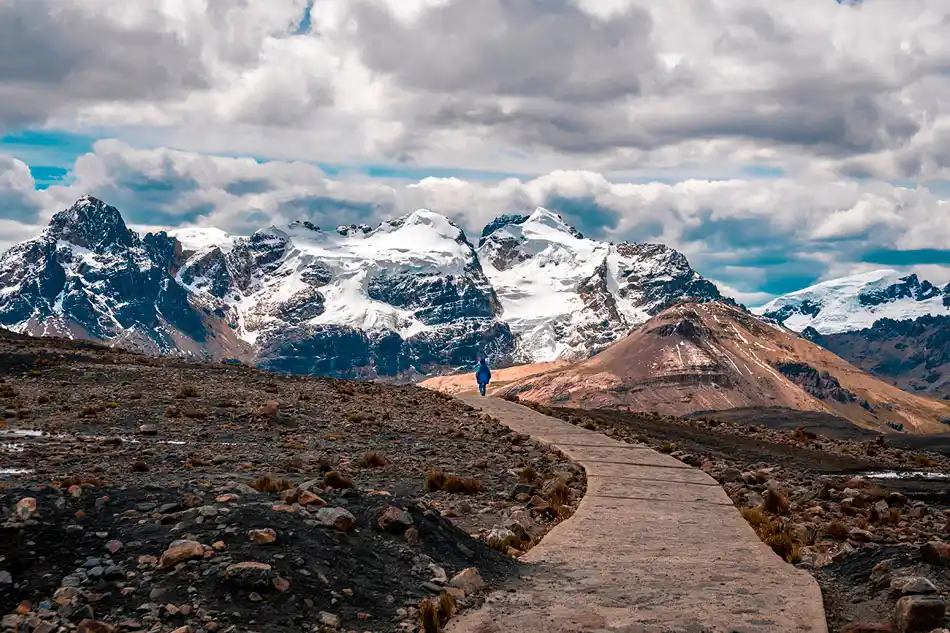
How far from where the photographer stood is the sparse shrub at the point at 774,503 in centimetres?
2409

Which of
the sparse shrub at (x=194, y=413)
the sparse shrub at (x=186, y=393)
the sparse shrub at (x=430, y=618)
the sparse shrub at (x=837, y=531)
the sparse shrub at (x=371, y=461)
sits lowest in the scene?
the sparse shrub at (x=430, y=618)

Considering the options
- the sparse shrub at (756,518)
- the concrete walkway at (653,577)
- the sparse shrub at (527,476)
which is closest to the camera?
the concrete walkway at (653,577)

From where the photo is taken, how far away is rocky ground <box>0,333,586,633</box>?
→ 40.9ft

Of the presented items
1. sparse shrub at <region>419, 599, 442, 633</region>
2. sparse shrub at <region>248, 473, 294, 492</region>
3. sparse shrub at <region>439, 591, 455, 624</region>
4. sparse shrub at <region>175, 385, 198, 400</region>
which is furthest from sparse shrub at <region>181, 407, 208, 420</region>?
sparse shrub at <region>419, 599, 442, 633</region>

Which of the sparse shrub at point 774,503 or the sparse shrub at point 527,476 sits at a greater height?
the sparse shrub at point 527,476

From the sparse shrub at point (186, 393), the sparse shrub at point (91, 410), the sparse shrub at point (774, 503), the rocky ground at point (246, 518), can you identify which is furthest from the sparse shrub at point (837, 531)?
the sparse shrub at point (186, 393)

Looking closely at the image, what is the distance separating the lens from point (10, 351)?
159 ft

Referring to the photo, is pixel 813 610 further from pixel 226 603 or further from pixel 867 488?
pixel 867 488

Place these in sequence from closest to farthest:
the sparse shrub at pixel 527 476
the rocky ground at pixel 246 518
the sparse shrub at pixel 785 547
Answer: the rocky ground at pixel 246 518
the sparse shrub at pixel 785 547
the sparse shrub at pixel 527 476

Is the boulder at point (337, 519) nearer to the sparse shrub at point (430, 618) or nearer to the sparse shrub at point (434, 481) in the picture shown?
the sparse shrub at point (430, 618)

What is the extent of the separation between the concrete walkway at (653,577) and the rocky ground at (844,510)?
60 cm

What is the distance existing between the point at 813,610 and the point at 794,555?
419 centimetres

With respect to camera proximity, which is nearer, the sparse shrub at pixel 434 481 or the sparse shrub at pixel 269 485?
the sparse shrub at pixel 269 485

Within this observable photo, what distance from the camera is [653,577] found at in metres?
16.2
